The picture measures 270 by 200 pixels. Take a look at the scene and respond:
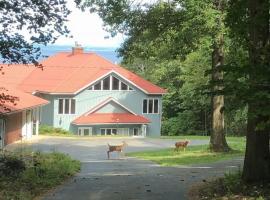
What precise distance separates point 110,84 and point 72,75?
4.66 metres

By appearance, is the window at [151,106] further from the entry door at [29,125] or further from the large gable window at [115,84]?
the entry door at [29,125]

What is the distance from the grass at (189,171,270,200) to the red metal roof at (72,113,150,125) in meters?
44.1

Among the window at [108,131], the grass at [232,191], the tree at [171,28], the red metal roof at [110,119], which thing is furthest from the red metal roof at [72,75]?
the grass at [232,191]

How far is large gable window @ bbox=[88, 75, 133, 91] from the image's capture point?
58.6 meters

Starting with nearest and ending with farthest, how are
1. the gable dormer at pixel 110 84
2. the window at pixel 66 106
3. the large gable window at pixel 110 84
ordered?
the window at pixel 66 106 → the gable dormer at pixel 110 84 → the large gable window at pixel 110 84

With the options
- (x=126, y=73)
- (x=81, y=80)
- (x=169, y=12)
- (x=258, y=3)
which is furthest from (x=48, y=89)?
(x=258, y=3)

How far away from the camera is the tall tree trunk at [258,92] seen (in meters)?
A: 9.14

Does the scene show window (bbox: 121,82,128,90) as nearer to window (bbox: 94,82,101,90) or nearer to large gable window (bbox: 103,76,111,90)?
large gable window (bbox: 103,76,111,90)

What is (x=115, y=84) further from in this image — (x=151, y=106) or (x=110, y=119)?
(x=151, y=106)

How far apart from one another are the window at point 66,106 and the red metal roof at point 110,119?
1.38m

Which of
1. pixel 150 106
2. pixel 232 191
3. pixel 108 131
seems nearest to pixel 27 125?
pixel 108 131

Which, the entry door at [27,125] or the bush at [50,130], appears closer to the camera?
the entry door at [27,125]

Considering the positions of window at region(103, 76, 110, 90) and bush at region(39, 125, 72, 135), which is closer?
bush at region(39, 125, 72, 135)

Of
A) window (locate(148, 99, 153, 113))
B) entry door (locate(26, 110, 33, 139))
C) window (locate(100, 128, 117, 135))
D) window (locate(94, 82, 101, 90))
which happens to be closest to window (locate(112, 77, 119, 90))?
window (locate(94, 82, 101, 90))
